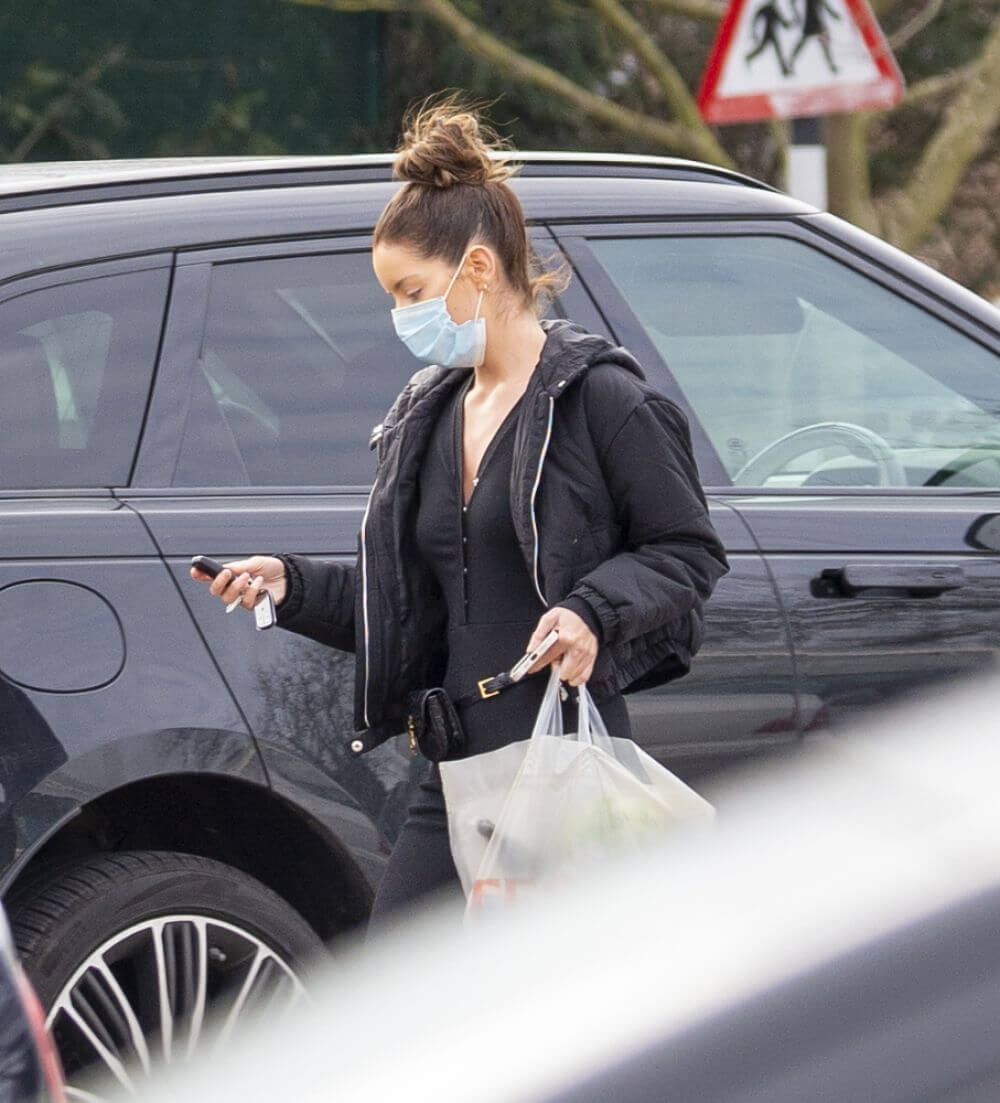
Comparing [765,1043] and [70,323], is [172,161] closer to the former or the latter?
[70,323]

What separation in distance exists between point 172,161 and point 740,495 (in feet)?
3.77

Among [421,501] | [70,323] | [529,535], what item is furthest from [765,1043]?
[70,323]

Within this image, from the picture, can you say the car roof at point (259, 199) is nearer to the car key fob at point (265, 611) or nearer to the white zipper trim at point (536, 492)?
the car key fob at point (265, 611)

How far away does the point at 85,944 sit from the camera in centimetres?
312

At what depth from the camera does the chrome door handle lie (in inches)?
141

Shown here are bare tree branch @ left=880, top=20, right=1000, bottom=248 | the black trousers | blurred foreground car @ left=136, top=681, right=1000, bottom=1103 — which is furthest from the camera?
bare tree branch @ left=880, top=20, right=1000, bottom=248

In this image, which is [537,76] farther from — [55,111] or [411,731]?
[411,731]

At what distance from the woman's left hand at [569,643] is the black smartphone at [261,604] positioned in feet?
1.46

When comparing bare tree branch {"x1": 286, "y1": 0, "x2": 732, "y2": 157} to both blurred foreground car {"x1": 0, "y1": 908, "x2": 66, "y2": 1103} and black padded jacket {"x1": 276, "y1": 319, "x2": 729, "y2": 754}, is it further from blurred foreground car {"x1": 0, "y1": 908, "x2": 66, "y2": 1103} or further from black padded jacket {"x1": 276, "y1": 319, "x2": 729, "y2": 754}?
blurred foreground car {"x1": 0, "y1": 908, "x2": 66, "y2": 1103}

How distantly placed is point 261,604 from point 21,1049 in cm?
102

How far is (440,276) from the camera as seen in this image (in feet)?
9.57

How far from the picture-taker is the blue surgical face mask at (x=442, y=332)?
2.91m

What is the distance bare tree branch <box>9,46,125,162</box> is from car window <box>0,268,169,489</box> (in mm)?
7082

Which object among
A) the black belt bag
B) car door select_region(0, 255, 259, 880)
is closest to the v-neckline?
the black belt bag
